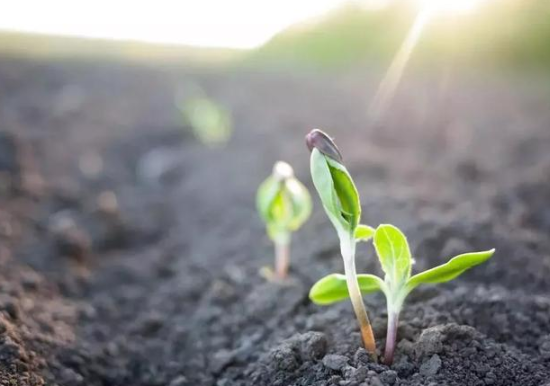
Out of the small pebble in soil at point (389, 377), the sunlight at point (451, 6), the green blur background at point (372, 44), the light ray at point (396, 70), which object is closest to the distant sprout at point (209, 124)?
the light ray at point (396, 70)

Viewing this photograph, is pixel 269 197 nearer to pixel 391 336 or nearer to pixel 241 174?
pixel 391 336

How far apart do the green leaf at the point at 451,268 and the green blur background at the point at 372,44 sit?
3170mm

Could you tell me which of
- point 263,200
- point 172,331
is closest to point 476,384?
point 263,200

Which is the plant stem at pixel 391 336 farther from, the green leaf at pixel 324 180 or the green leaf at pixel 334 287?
the green leaf at pixel 324 180

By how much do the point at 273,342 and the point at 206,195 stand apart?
6.05 ft

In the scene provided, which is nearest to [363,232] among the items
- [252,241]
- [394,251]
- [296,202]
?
[394,251]

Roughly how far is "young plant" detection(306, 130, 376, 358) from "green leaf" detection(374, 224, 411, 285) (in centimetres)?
6

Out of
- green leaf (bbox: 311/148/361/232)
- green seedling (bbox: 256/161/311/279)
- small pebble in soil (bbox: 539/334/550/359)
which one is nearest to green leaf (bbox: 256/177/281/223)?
green seedling (bbox: 256/161/311/279)

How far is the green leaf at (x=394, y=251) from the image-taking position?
4.48ft

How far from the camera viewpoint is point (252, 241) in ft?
8.89

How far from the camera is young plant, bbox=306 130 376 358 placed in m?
1.30

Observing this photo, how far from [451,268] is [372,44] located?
5.57 m

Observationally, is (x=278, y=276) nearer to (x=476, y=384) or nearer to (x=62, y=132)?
(x=476, y=384)

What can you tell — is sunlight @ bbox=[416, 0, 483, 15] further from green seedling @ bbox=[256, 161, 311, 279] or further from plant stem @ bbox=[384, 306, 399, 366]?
plant stem @ bbox=[384, 306, 399, 366]
